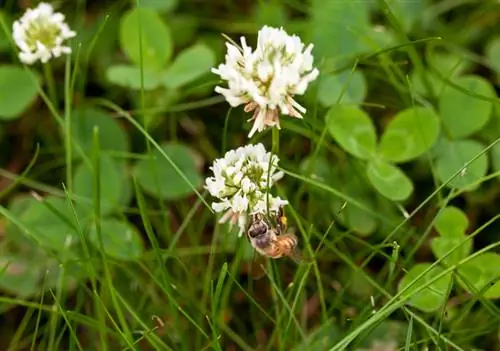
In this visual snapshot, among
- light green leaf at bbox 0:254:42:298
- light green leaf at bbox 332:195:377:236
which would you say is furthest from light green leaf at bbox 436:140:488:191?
light green leaf at bbox 0:254:42:298

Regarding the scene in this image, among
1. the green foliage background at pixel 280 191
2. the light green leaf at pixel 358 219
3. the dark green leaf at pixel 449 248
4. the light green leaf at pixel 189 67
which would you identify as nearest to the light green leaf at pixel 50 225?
the green foliage background at pixel 280 191

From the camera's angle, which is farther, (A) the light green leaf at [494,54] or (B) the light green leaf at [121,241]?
(A) the light green leaf at [494,54]

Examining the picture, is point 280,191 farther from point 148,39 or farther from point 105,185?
point 148,39

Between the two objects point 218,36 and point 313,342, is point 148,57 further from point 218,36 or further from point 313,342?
point 313,342

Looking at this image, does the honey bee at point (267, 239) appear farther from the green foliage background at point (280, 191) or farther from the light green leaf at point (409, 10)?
the light green leaf at point (409, 10)

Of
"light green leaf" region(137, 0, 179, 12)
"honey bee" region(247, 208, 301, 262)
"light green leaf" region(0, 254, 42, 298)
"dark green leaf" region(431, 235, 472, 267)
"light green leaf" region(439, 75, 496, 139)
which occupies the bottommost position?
"light green leaf" region(0, 254, 42, 298)

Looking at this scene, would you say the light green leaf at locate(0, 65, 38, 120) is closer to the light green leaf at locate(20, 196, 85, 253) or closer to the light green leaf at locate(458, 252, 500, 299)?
the light green leaf at locate(20, 196, 85, 253)
